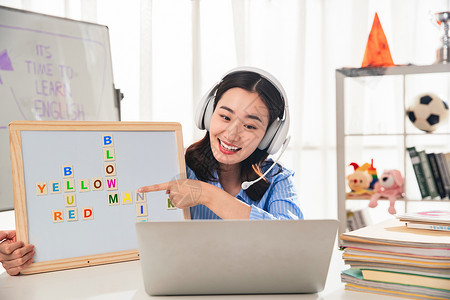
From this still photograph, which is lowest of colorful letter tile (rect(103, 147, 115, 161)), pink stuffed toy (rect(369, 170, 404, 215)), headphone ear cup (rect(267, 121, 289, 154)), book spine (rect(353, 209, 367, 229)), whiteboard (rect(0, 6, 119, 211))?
book spine (rect(353, 209, 367, 229))

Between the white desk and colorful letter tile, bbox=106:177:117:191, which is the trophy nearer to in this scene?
the white desk

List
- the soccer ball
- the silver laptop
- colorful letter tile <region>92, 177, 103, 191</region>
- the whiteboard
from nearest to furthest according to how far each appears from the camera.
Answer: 1. the silver laptop
2. colorful letter tile <region>92, 177, 103, 191</region>
3. the whiteboard
4. the soccer ball

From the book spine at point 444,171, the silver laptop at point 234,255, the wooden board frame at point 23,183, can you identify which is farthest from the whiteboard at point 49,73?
the book spine at point 444,171

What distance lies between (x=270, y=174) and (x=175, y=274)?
0.50 metres

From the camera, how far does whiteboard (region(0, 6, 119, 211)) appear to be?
1.74 meters

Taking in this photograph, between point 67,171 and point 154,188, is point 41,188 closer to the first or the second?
point 67,171

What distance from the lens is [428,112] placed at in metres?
2.46

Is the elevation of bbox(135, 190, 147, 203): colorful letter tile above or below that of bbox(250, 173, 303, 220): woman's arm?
above

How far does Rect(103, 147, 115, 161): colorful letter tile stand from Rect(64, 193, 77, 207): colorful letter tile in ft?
0.35

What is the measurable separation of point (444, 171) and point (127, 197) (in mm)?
2021

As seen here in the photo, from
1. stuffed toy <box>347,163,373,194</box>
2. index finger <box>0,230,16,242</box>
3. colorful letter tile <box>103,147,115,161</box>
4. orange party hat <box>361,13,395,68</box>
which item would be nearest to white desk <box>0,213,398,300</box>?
index finger <box>0,230,16,242</box>

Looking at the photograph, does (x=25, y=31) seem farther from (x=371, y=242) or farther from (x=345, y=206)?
(x=345, y=206)

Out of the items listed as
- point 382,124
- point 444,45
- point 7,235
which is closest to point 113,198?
point 7,235

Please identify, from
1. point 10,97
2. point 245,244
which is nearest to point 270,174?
point 245,244
